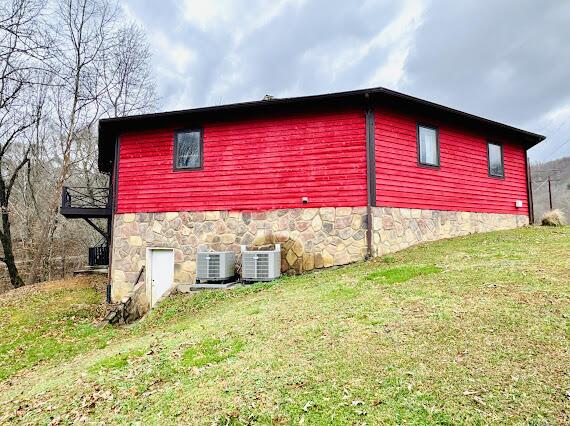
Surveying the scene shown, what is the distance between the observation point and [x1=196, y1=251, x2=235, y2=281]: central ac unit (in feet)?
28.6

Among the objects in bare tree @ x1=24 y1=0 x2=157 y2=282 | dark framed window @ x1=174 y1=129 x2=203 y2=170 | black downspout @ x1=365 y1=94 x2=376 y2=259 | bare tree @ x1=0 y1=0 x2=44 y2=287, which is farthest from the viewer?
bare tree @ x1=24 y1=0 x2=157 y2=282

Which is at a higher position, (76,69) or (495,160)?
(76,69)

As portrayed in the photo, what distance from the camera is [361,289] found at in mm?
6066

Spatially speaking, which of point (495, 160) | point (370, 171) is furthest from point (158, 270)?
point (495, 160)

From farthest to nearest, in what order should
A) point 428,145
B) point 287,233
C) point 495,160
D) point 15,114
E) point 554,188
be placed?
point 554,188, point 15,114, point 495,160, point 428,145, point 287,233

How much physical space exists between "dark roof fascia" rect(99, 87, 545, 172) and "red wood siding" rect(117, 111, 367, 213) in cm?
27

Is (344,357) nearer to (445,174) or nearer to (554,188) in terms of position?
(445,174)

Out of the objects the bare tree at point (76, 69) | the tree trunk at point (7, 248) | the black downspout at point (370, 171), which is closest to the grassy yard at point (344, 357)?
the black downspout at point (370, 171)

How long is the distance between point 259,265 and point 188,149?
13.8ft

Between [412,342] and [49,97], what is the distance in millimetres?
22403

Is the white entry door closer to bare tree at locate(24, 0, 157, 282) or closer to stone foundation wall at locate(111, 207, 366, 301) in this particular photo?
stone foundation wall at locate(111, 207, 366, 301)

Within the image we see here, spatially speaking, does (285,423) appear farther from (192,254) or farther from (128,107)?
(128,107)

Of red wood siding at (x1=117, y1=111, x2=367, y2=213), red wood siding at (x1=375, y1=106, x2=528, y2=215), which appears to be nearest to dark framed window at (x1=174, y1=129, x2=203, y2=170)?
red wood siding at (x1=117, y1=111, x2=367, y2=213)

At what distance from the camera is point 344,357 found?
3.65 meters
